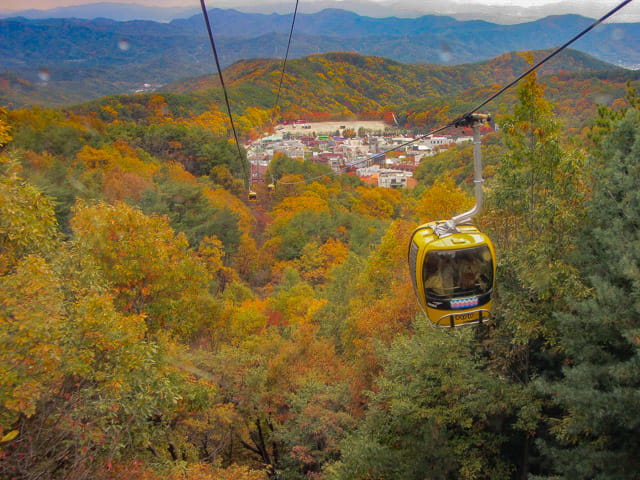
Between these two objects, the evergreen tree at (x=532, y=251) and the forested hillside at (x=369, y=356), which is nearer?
the forested hillside at (x=369, y=356)

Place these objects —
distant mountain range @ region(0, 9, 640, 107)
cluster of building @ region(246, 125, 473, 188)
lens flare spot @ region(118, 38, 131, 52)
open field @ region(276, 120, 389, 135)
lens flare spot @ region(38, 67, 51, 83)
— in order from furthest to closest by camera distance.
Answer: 1. lens flare spot @ region(118, 38, 131, 52)
2. open field @ region(276, 120, 389, 135)
3. cluster of building @ region(246, 125, 473, 188)
4. lens flare spot @ region(38, 67, 51, 83)
5. distant mountain range @ region(0, 9, 640, 107)

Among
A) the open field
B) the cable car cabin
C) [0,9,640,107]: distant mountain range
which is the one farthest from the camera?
the open field

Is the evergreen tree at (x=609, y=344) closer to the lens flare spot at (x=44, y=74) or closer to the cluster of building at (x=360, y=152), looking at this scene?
the cluster of building at (x=360, y=152)

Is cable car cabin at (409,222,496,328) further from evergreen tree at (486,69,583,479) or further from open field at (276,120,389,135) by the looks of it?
open field at (276,120,389,135)

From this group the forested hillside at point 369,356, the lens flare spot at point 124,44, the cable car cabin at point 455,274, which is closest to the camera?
the forested hillside at point 369,356

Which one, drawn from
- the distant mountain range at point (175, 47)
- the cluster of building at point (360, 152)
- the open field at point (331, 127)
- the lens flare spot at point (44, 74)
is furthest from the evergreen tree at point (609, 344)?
the open field at point (331, 127)

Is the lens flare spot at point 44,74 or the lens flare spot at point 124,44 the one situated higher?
the lens flare spot at point 124,44

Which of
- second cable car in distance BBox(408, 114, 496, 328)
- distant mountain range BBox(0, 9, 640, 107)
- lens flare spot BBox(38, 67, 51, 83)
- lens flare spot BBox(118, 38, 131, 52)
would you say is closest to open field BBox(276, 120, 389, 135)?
distant mountain range BBox(0, 9, 640, 107)

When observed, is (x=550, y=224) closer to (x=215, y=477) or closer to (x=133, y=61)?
(x=215, y=477)
